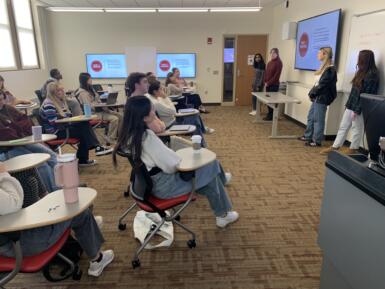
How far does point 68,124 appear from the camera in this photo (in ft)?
12.1

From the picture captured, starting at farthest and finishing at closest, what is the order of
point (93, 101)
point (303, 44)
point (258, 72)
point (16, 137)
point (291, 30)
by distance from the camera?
point (258, 72) → point (291, 30) → point (303, 44) → point (93, 101) → point (16, 137)

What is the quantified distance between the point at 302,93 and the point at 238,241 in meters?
4.67

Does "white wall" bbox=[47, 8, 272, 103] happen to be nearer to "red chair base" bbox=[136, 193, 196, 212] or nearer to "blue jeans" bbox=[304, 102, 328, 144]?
"blue jeans" bbox=[304, 102, 328, 144]

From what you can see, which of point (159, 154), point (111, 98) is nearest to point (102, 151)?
point (111, 98)

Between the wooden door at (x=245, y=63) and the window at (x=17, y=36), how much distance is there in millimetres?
5771

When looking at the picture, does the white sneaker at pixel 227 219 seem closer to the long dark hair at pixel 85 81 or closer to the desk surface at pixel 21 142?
the desk surface at pixel 21 142

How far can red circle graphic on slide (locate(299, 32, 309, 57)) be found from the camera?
618cm

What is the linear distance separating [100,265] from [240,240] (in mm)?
1080

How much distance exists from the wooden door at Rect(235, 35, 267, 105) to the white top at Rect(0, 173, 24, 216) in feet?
27.2

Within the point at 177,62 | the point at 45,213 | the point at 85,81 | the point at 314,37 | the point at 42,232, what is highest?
the point at 314,37

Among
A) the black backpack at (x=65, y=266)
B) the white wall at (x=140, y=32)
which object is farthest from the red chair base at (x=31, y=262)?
the white wall at (x=140, y=32)

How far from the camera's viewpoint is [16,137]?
2.68 m

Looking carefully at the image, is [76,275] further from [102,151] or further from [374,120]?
[102,151]

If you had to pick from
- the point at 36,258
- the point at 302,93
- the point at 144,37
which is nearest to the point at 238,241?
the point at 36,258
